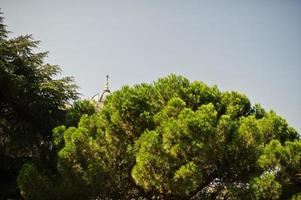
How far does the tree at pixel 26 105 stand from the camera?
13883 millimetres

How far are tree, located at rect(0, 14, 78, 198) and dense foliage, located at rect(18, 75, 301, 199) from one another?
8.43 feet

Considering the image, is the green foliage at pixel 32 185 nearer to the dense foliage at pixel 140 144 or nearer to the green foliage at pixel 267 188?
the dense foliage at pixel 140 144

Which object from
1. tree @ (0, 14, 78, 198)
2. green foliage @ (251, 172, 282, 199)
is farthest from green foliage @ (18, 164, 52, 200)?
green foliage @ (251, 172, 282, 199)

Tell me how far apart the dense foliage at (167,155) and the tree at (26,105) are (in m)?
2.57

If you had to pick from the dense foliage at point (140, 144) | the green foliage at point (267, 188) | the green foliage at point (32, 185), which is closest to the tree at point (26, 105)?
the dense foliage at point (140, 144)

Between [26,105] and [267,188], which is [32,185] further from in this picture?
[267,188]

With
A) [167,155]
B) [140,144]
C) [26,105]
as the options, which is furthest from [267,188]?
[26,105]

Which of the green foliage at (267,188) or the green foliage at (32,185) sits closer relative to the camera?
the green foliage at (267,188)

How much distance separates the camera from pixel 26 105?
1446 centimetres

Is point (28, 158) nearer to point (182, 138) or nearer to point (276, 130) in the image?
point (182, 138)

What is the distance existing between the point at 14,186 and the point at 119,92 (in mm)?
5823

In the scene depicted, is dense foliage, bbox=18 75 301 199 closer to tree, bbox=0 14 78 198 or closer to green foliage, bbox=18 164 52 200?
green foliage, bbox=18 164 52 200

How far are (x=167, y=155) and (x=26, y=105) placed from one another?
297 inches

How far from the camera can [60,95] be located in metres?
14.8
